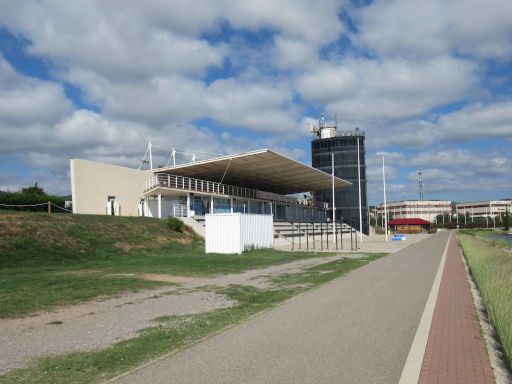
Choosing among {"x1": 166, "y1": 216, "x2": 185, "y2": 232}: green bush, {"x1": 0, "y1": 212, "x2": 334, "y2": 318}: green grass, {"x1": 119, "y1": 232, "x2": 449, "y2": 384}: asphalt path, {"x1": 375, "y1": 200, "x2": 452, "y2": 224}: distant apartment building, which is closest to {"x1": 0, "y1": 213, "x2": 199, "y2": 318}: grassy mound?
{"x1": 0, "y1": 212, "x2": 334, "y2": 318}: green grass

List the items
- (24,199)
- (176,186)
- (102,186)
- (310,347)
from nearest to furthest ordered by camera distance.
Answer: (310,347), (24,199), (102,186), (176,186)

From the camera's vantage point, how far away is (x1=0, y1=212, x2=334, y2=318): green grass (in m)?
13.5

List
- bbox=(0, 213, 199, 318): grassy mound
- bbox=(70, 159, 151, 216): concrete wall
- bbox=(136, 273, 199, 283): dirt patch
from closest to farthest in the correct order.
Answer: bbox=(0, 213, 199, 318): grassy mound, bbox=(136, 273, 199, 283): dirt patch, bbox=(70, 159, 151, 216): concrete wall

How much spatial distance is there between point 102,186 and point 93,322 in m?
35.2

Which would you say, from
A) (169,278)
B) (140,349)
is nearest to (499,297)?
(140,349)

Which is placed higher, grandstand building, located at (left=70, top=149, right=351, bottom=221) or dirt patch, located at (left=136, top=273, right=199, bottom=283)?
grandstand building, located at (left=70, top=149, right=351, bottom=221)

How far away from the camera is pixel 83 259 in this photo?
24.3 metres

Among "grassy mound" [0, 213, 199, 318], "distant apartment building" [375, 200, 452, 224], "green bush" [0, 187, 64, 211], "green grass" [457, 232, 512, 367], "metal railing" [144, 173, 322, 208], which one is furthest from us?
"distant apartment building" [375, 200, 452, 224]

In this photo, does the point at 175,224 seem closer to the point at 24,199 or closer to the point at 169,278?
the point at 24,199

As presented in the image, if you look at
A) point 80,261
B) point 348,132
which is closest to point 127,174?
point 80,261

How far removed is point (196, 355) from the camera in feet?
22.0

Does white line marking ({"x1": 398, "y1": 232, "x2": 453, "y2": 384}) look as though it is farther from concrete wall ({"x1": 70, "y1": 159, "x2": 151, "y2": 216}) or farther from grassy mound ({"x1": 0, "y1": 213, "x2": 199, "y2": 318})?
concrete wall ({"x1": 70, "y1": 159, "x2": 151, "y2": 216})

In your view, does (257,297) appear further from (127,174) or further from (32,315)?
(127,174)

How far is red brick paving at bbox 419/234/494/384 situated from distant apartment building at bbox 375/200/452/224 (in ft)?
564
